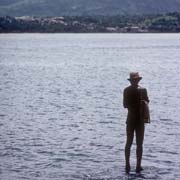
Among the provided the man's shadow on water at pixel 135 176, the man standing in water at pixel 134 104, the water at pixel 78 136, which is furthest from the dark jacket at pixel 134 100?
the water at pixel 78 136

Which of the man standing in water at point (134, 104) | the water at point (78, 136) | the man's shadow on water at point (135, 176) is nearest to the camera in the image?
the man standing in water at point (134, 104)

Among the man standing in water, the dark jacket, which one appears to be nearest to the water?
the man standing in water

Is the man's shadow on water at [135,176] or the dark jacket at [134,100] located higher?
the dark jacket at [134,100]

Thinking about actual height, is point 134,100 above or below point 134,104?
above

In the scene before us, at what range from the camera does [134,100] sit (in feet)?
61.7

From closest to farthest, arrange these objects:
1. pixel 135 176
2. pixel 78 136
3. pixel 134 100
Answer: pixel 134 100
pixel 135 176
pixel 78 136

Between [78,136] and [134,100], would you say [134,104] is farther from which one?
[78,136]

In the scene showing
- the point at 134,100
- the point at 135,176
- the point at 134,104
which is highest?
the point at 134,100

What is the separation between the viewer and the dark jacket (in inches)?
737

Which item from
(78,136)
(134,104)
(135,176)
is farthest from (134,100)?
(78,136)

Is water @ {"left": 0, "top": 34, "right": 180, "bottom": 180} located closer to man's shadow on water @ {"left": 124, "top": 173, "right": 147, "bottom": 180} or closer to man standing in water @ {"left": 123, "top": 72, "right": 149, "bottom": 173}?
man's shadow on water @ {"left": 124, "top": 173, "right": 147, "bottom": 180}

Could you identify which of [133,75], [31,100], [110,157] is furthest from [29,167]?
[31,100]

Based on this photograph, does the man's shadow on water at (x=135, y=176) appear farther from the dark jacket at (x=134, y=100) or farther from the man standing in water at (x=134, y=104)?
the dark jacket at (x=134, y=100)

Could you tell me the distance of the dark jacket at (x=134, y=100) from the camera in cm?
1872
